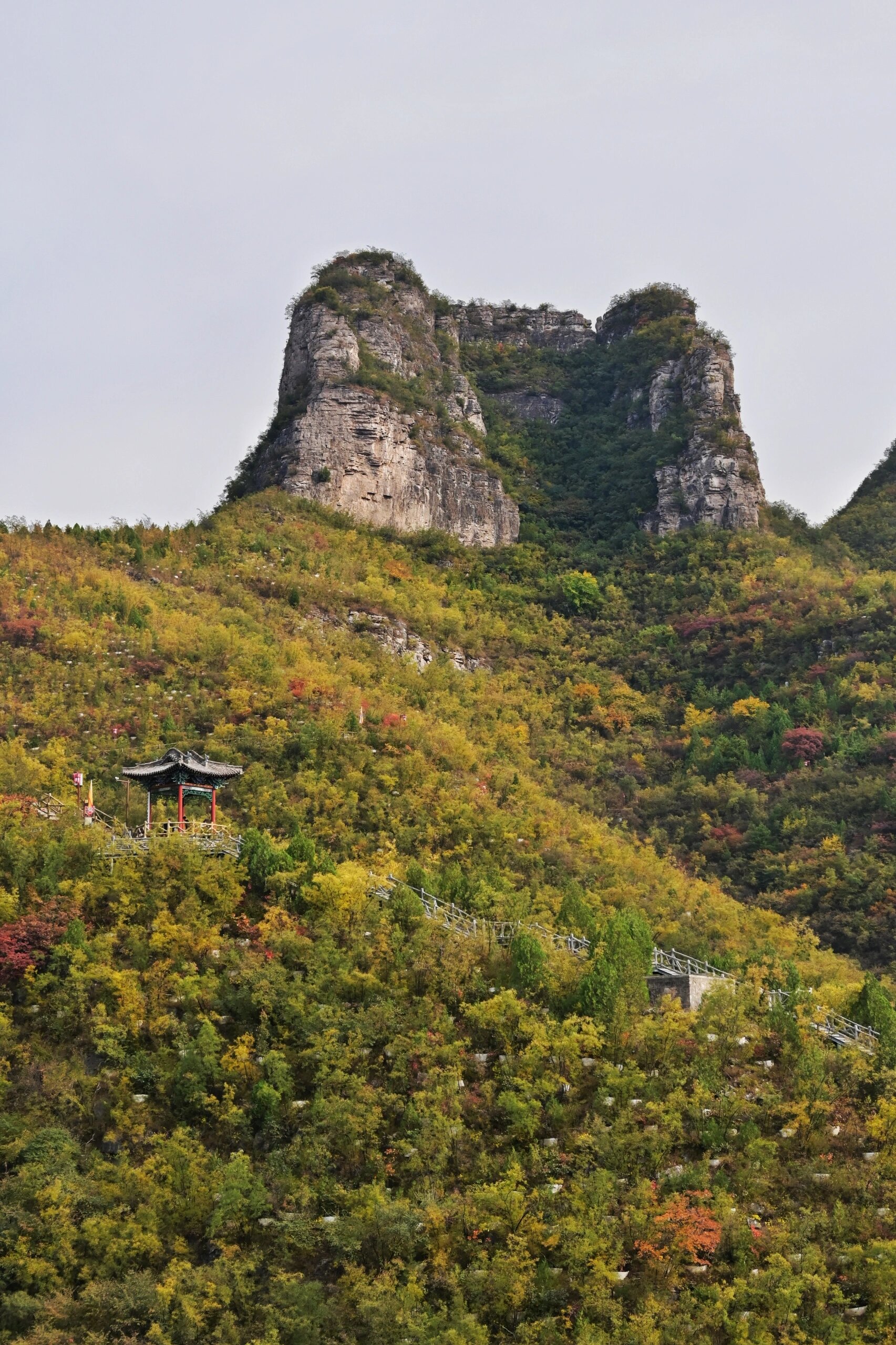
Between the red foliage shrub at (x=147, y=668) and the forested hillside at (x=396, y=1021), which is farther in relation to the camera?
the red foliage shrub at (x=147, y=668)

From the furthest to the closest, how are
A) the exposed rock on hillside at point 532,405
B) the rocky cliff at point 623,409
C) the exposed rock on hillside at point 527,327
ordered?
the exposed rock on hillside at point 527,327 → the exposed rock on hillside at point 532,405 → the rocky cliff at point 623,409

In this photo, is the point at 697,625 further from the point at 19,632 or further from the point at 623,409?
the point at 19,632

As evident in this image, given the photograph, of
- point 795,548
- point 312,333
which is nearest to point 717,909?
point 795,548

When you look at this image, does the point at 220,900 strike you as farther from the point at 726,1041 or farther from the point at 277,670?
the point at 277,670

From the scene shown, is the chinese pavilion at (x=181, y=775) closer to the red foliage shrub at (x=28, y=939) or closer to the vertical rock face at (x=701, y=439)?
the red foliage shrub at (x=28, y=939)

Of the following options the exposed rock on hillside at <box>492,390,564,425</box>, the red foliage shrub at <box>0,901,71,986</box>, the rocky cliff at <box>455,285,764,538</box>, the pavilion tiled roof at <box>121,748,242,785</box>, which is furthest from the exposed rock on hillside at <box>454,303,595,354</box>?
the red foliage shrub at <box>0,901,71,986</box>

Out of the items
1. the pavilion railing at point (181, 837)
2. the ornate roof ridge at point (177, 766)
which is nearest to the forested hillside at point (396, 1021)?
the pavilion railing at point (181, 837)
